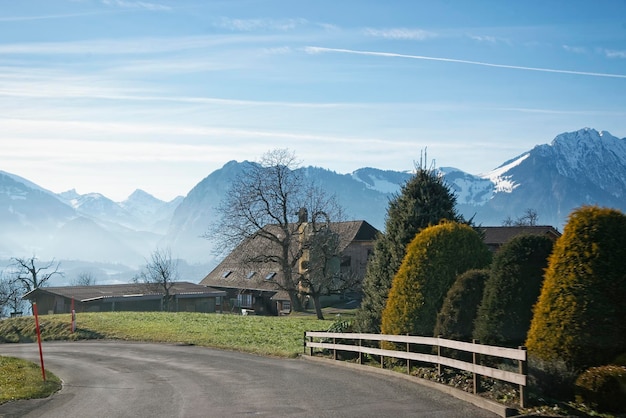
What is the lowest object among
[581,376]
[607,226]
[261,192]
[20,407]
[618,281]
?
[20,407]

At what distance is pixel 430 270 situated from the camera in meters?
19.6

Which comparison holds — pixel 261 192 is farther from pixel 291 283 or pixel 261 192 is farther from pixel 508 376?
pixel 508 376

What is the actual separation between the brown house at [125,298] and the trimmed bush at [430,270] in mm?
65047

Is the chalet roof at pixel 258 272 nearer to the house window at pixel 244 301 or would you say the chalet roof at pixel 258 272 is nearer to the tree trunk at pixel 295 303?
A: the house window at pixel 244 301

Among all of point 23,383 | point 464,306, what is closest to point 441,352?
point 464,306

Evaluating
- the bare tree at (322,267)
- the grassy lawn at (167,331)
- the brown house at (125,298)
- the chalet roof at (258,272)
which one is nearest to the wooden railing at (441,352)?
the grassy lawn at (167,331)

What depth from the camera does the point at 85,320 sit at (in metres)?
47.1

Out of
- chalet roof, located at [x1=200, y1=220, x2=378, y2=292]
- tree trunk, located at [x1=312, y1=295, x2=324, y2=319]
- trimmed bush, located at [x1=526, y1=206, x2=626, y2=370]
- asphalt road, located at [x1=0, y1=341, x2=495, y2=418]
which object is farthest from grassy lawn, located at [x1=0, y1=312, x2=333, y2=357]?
chalet roof, located at [x1=200, y1=220, x2=378, y2=292]

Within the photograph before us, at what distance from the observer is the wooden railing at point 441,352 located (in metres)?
13.0

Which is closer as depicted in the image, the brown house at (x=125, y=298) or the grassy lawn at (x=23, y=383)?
the grassy lawn at (x=23, y=383)

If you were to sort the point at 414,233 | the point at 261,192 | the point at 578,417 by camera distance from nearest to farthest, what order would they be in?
the point at 578,417 < the point at 414,233 < the point at 261,192

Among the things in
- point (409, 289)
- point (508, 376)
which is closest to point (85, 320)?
point (409, 289)

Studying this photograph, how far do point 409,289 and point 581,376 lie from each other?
303 inches

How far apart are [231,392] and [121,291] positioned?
75484 mm
